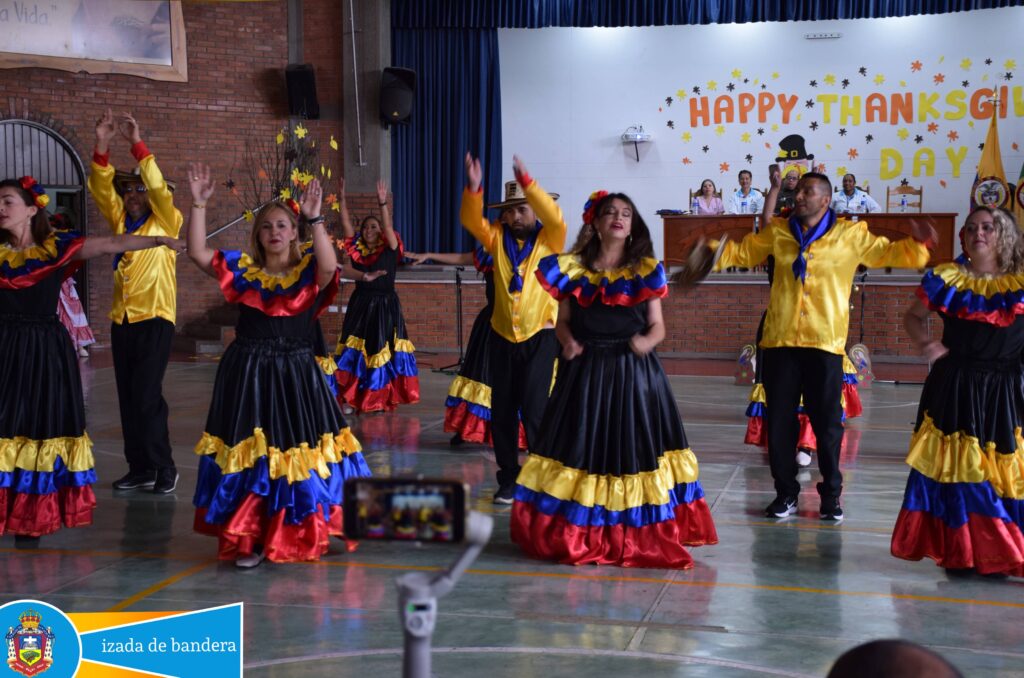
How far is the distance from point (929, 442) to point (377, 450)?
447 centimetres

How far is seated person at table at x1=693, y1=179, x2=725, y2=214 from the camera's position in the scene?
15.8 meters

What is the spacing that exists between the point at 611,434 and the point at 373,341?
5.10 metres

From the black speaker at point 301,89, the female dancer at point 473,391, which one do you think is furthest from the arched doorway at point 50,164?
the female dancer at point 473,391

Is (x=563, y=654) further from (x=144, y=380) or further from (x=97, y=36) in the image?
(x=97, y=36)

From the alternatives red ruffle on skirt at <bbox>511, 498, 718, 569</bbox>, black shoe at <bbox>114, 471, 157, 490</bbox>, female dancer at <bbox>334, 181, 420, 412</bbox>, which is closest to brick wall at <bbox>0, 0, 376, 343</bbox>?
female dancer at <bbox>334, 181, 420, 412</bbox>

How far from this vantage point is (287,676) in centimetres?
385

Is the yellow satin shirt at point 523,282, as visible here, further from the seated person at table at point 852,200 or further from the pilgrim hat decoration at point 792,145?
the pilgrim hat decoration at point 792,145

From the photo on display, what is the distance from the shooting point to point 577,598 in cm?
482

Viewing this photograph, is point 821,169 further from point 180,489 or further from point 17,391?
point 17,391

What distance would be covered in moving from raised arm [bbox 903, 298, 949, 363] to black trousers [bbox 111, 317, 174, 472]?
422 centimetres

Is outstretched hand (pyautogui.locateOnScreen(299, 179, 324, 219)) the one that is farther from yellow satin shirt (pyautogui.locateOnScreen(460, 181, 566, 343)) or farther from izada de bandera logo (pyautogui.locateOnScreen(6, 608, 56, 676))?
izada de bandera logo (pyautogui.locateOnScreen(6, 608, 56, 676))

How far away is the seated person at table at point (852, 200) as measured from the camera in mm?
15328

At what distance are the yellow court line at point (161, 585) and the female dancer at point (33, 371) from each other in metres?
0.91

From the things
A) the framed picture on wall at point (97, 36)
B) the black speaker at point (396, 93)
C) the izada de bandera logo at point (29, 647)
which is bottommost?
the izada de bandera logo at point (29, 647)
